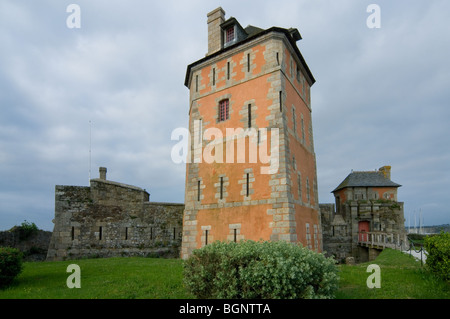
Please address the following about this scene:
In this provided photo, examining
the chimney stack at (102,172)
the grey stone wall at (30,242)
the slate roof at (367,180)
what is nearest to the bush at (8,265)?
the grey stone wall at (30,242)

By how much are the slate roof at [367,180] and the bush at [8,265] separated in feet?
96.7

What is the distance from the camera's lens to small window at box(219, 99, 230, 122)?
53.3ft

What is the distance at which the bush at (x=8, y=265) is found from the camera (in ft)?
28.2

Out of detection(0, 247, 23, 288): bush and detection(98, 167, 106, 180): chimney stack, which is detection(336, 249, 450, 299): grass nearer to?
detection(0, 247, 23, 288): bush

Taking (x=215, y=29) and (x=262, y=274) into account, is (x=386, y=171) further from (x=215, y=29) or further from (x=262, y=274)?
(x=262, y=274)

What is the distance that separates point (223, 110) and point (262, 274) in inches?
450

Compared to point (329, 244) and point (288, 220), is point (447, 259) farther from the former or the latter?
point (329, 244)

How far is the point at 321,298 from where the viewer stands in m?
6.32

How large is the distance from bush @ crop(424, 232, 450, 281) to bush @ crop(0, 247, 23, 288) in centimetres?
1259

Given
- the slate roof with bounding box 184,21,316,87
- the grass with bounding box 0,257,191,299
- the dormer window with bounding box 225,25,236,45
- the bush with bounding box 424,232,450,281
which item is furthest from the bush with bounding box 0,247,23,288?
the dormer window with bounding box 225,25,236,45

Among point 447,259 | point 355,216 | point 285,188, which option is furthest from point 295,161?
point 355,216

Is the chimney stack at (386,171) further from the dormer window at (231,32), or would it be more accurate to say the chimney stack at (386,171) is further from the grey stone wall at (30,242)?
the grey stone wall at (30,242)

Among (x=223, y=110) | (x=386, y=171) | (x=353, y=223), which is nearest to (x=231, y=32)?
(x=223, y=110)

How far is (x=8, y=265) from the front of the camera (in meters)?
8.74
